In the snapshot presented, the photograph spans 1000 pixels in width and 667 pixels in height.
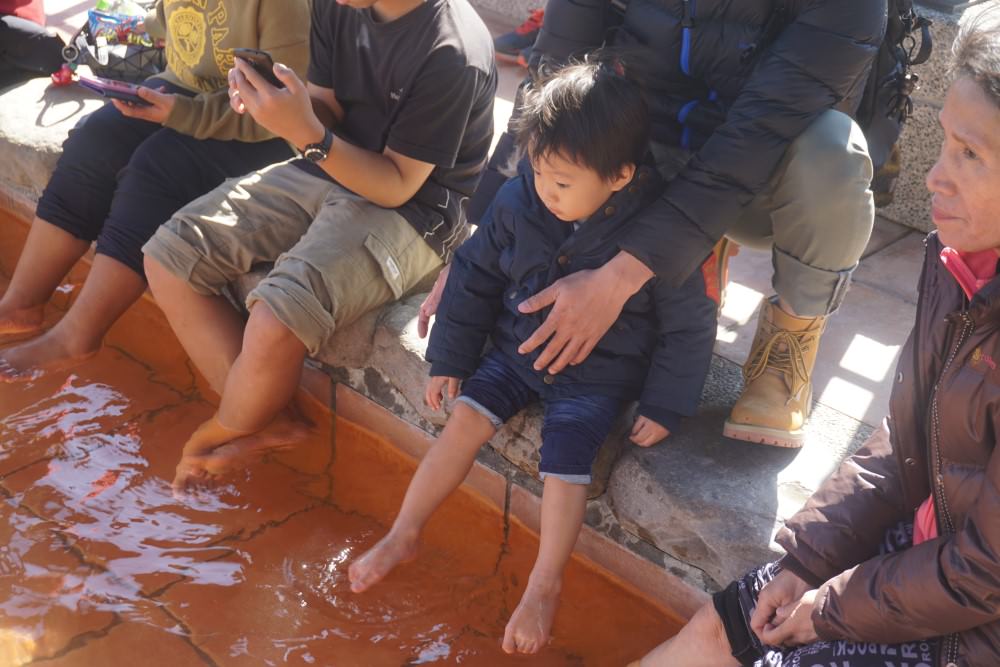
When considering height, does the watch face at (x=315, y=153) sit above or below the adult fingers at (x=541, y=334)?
above

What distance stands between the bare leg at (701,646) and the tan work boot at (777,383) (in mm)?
500

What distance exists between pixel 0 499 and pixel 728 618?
187 cm

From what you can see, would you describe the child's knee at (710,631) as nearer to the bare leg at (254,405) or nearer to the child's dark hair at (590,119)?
the child's dark hair at (590,119)

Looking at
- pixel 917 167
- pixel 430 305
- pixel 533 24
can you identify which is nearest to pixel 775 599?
pixel 430 305

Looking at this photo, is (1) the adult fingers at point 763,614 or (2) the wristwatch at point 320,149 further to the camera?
(2) the wristwatch at point 320,149

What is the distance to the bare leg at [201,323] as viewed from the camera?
9.51 feet

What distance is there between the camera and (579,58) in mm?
2521

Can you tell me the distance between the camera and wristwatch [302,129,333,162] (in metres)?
2.62

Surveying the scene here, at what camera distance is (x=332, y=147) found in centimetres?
263

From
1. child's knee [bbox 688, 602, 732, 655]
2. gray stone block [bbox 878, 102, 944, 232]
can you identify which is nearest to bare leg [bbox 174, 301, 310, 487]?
child's knee [bbox 688, 602, 732, 655]

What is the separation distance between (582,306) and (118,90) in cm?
163

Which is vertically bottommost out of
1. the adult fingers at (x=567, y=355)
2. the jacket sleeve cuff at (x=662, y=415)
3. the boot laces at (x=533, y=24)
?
the boot laces at (x=533, y=24)

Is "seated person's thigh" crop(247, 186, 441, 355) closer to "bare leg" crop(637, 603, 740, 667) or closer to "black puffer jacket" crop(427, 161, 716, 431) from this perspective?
"black puffer jacket" crop(427, 161, 716, 431)

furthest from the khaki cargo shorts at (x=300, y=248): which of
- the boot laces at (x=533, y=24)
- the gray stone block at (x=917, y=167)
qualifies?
the boot laces at (x=533, y=24)
